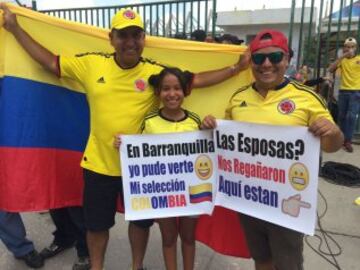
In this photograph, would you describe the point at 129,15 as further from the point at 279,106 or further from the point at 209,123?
the point at 279,106

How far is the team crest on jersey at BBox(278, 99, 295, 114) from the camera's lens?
229 cm

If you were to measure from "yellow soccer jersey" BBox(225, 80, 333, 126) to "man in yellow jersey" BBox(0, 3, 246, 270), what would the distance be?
739mm

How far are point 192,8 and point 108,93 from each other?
526 cm

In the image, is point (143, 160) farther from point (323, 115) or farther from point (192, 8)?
point (192, 8)

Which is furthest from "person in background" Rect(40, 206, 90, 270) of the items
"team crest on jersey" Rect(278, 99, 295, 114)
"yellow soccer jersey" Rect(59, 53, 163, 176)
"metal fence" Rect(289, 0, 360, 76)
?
"metal fence" Rect(289, 0, 360, 76)

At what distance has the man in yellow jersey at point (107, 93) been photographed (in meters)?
2.70

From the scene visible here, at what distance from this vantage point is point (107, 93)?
272cm

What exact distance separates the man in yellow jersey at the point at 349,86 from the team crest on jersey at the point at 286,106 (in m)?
5.07

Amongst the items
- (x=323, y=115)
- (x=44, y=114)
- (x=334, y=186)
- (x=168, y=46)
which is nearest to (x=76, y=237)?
(x=44, y=114)

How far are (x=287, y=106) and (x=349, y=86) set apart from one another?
17.8ft

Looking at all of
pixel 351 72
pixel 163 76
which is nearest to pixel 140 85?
pixel 163 76

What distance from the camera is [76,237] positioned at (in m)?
3.49

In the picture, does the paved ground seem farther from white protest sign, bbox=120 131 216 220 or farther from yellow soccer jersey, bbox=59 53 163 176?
yellow soccer jersey, bbox=59 53 163 176

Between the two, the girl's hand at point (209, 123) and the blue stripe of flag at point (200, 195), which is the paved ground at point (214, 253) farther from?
the girl's hand at point (209, 123)
